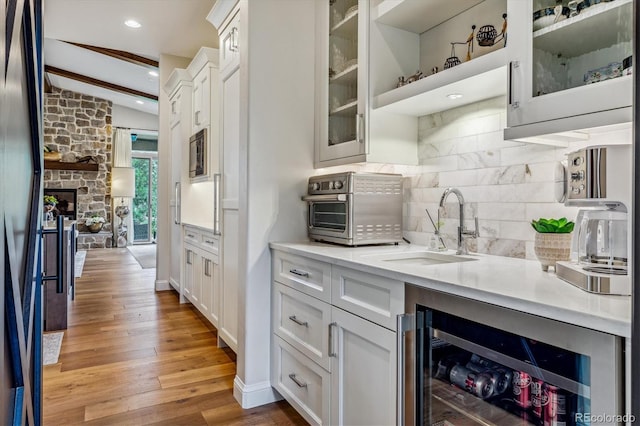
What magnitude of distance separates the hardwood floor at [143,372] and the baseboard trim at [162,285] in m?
0.49

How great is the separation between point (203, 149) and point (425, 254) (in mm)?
2381

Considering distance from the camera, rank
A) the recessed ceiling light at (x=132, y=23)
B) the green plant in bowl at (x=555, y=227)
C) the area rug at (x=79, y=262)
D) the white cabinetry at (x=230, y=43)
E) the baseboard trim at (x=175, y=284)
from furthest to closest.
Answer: the area rug at (x=79, y=262) → the baseboard trim at (x=175, y=284) → the recessed ceiling light at (x=132, y=23) → the white cabinetry at (x=230, y=43) → the green plant in bowl at (x=555, y=227)

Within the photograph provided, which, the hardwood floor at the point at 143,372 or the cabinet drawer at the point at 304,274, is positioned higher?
the cabinet drawer at the point at 304,274

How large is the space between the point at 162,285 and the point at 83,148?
5896 millimetres

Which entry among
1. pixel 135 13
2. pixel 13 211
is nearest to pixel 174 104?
pixel 135 13

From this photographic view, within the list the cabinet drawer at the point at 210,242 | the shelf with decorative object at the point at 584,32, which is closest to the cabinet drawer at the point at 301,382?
the cabinet drawer at the point at 210,242

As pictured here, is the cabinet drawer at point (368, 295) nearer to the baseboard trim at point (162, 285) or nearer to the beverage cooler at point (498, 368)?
the beverage cooler at point (498, 368)

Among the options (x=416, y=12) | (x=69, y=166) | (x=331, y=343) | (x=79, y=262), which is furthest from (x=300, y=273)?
(x=69, y=166)

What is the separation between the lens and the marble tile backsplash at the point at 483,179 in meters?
1.64

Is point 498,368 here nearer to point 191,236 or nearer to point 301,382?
point 301,382

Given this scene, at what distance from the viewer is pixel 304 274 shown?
6.46 feet

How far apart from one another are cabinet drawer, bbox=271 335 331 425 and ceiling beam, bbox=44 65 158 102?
733cm

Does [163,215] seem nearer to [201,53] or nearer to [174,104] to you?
[174,104]

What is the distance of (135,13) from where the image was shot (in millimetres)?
3910
